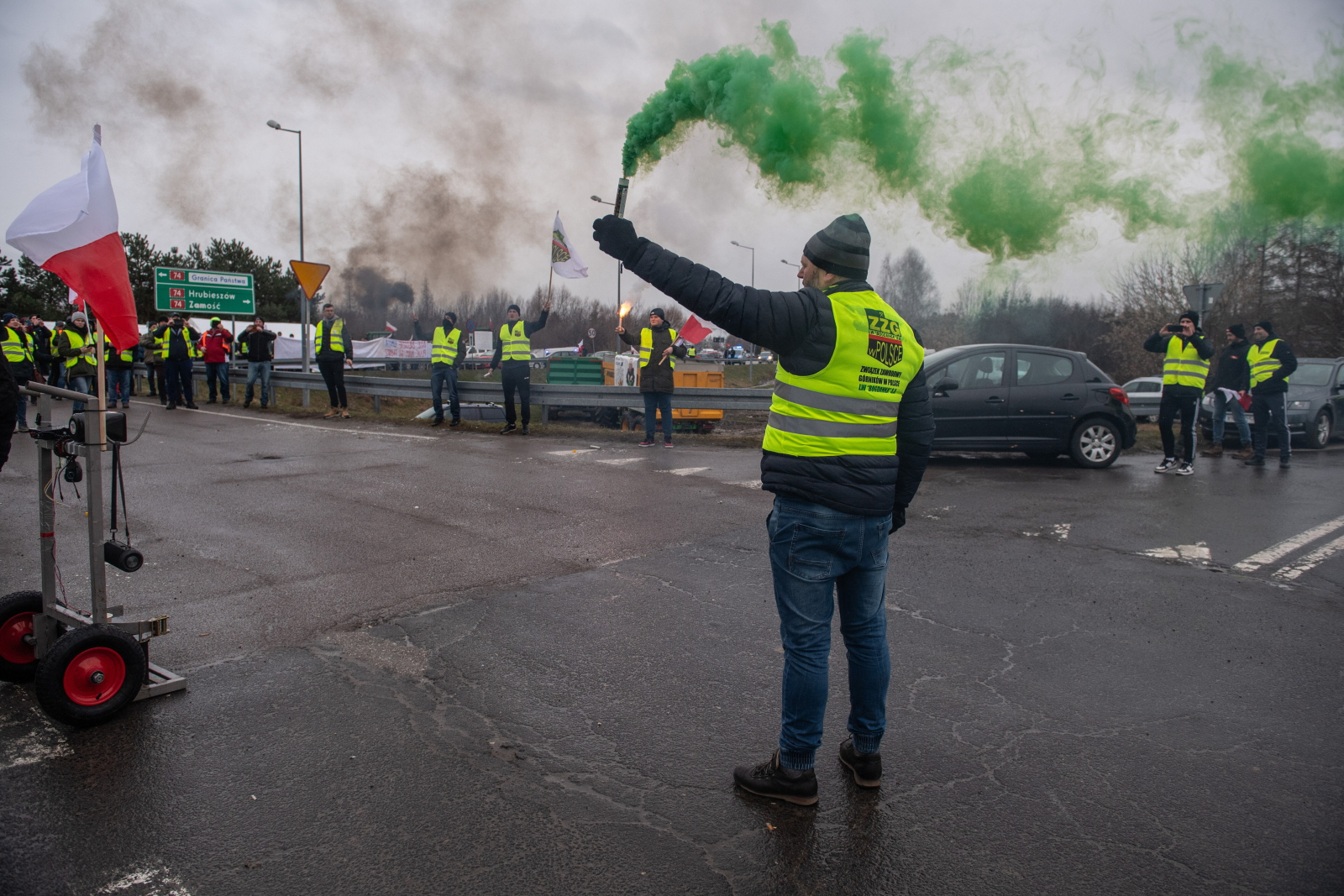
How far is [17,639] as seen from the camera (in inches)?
144

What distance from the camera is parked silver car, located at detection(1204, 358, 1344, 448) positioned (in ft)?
49.2

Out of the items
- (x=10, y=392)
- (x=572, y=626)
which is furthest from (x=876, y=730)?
(x=10, y=392)

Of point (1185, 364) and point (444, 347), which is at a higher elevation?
point (444, 347)

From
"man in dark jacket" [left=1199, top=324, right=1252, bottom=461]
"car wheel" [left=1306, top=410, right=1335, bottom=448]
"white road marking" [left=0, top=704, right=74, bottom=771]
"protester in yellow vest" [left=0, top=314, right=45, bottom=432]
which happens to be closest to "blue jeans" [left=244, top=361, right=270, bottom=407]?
"protester in yellow vest" [left=0, top=314, right=45, bottom=432]

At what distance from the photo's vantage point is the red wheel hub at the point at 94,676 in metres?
3.29

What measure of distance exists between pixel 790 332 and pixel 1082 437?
10.2 meters

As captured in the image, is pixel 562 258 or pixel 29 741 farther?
→ pixel 562 258

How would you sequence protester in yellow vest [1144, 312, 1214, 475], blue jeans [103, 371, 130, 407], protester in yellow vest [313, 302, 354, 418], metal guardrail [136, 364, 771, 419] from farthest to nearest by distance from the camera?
blue jeans [103, 371, 130, 407], protester in yellow vest [313, 302, 354, 418], metal guardrail [136, 364, 771, 419], protester in yellow vest [1144, 312, 1214, 475]

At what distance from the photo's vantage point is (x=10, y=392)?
290cm

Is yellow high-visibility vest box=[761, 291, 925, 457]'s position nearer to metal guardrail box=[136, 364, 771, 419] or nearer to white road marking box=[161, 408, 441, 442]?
white road marking box=[161, 408, 441, 442]

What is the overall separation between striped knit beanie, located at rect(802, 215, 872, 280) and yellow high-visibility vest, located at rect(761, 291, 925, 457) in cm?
10

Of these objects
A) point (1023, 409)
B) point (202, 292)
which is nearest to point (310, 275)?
point (202, 292)

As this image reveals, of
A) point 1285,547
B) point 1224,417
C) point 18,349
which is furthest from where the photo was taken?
point 1224,417

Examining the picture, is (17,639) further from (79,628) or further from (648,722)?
(648,722)
